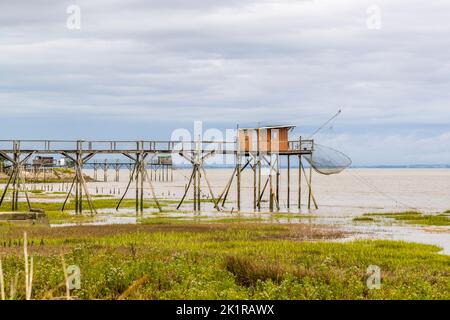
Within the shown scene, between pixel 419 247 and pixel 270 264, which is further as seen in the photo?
pixel 419 247

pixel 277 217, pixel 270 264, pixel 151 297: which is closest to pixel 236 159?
pixel 277 217

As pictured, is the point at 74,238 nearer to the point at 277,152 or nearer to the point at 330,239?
the point at 330,239

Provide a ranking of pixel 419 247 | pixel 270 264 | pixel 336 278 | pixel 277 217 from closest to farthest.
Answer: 1. pixel 336 278
2. pixel 270 264
3. pixel 419 247
4. pixel 277 217

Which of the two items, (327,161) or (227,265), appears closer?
(227,265)

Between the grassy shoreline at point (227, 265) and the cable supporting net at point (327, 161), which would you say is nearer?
the grassy shoreline at point (227, 265)

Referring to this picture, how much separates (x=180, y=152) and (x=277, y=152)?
848 cm

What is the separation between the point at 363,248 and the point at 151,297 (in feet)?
48.2

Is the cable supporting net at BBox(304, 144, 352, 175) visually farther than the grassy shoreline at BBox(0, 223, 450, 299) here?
Yes

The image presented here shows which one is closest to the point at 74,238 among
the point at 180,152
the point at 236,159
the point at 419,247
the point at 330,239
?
the point at 330,239

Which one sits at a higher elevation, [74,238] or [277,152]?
[277,152]
